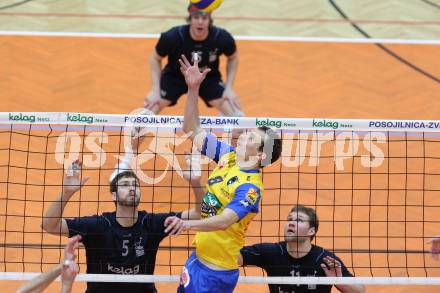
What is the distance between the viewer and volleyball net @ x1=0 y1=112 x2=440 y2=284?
830cm

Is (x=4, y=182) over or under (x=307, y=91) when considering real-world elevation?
under

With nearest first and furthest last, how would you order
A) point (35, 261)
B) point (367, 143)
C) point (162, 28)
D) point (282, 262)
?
point (282, 262) → point (35, 261) → point (367, 143) → point (162, 28)

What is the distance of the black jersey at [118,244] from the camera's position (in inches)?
265

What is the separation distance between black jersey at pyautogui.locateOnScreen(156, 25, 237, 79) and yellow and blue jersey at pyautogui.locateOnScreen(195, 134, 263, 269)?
393 cm

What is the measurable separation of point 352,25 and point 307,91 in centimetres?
260

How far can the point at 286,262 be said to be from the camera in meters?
6.77

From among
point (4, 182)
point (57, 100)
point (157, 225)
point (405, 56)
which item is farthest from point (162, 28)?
point (157, 225)

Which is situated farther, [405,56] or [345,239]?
[405,56]

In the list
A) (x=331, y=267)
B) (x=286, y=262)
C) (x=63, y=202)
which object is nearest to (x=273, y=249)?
(x=286, y=262)

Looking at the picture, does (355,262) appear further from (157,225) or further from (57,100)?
(57,100)

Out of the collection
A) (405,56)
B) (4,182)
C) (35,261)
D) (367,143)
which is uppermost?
(405,56)

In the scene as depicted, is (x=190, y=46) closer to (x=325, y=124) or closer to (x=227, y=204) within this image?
(x=325, y=124)

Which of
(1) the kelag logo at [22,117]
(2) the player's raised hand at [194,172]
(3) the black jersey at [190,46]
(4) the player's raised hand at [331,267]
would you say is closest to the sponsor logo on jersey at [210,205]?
(4) the player's raised hand at [331,267]

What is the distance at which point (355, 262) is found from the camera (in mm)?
8562
